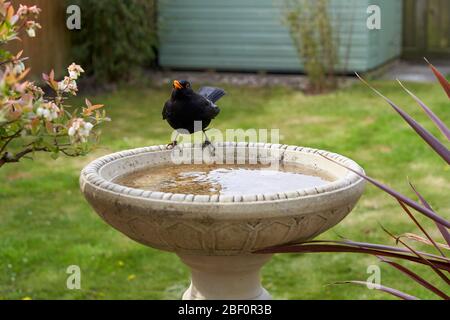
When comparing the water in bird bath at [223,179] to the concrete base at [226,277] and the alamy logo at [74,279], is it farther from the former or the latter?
the alamy logo at [74,279]

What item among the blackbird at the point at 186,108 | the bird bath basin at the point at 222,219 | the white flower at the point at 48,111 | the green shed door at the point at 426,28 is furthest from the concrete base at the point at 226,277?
the green shed door at the point at 426,28

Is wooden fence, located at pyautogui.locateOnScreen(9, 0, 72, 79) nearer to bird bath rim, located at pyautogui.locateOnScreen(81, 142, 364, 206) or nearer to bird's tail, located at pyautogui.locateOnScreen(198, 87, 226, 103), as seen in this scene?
bird's tail, located at pyautogui.locateOnScreen(198, 87, 226, 103)

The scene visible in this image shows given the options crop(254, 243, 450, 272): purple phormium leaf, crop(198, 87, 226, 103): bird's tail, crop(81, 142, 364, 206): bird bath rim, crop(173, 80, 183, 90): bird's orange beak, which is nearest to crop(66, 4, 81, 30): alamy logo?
crop(198, 87, 226, 103): bird's tail

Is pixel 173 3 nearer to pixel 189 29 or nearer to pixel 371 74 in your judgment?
Answer: pixel 189 29

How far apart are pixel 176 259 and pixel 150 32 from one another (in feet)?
20.8

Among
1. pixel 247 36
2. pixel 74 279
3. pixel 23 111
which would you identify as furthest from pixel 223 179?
pixel 247 36

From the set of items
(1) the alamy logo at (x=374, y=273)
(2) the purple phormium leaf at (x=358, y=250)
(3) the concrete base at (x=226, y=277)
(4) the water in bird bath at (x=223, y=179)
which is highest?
(4) the water in bird bath at (x=223, y=179)

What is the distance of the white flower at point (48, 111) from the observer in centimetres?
255

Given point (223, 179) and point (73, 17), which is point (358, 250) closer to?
point (223, 179)

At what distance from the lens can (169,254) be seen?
5508mm

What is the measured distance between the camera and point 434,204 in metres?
6.22

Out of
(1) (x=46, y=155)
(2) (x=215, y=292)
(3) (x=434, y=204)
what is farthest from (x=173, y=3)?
(2) (x=215, y=292)

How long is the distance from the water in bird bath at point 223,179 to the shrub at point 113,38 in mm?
6960

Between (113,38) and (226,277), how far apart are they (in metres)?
7.78
